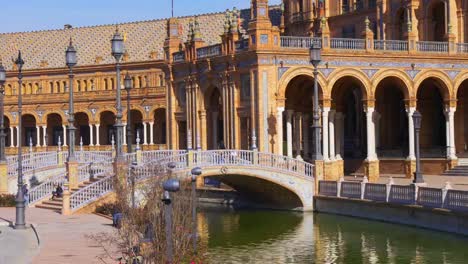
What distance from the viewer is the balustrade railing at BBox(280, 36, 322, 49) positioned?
45.8 metres

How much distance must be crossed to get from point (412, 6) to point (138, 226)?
37444 mm

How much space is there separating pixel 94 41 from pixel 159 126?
1169 centimetres

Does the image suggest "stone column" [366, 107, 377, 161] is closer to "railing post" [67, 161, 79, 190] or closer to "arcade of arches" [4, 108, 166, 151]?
"railing post" [67, 161, 79, 190]

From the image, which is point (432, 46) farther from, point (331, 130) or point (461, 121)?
point (331, 130)

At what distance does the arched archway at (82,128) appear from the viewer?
275 ft

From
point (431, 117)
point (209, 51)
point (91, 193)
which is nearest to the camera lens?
point (91, 193)

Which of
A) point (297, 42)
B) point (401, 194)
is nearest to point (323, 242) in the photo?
point (401, 194)

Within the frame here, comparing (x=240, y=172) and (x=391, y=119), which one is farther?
(x=391, y=119)

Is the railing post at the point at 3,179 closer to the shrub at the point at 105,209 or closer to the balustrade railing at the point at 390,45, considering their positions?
the shrub at the point at 105,209

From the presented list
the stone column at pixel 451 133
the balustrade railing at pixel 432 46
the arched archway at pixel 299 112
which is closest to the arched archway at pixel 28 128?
the arched archway at pixel 299 112

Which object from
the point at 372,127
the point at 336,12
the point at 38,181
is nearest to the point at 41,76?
the point at 336,12

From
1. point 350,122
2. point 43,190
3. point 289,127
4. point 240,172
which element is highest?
point 350,122

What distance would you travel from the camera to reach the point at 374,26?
205 feet

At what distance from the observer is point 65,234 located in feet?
89.0
